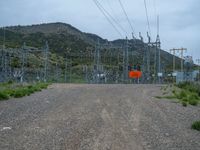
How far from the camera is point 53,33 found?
346 feet

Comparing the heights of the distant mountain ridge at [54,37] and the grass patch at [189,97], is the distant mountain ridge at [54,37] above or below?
above

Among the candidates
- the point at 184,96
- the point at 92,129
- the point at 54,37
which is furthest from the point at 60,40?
the point at 92,129

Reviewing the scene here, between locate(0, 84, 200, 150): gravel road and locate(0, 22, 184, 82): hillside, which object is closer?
locate(0, 84, 200, 150): gravel road

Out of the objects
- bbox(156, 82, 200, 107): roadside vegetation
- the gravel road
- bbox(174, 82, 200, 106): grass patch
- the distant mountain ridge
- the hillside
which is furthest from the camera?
the distant mountain ridge

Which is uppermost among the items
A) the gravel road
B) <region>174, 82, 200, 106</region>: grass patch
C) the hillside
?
the hillside

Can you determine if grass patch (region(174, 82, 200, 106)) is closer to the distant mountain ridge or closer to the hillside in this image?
the hillside

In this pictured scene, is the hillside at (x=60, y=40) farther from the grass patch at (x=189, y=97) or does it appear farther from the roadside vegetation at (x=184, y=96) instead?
the grass patch at (x=189, y=97)

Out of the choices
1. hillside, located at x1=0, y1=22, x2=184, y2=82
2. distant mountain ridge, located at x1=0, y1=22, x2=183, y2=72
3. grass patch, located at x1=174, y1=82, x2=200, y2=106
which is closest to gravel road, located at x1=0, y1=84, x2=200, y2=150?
grass patch, located at x1=174, y1=82, x2=200, y2=106

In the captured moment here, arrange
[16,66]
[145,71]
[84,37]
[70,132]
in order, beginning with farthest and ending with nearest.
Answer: [84,37]
[16,66]
[145,71]
[70,132]

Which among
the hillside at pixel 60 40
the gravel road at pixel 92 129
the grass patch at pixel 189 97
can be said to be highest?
the hillside at pixel 60 40

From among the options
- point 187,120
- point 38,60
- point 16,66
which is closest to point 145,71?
point 16,66

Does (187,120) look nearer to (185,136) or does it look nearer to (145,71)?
(185,136)

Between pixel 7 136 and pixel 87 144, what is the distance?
6.22 ft

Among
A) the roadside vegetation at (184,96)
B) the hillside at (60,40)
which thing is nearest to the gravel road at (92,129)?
the roadside vegetation at (184,96)
